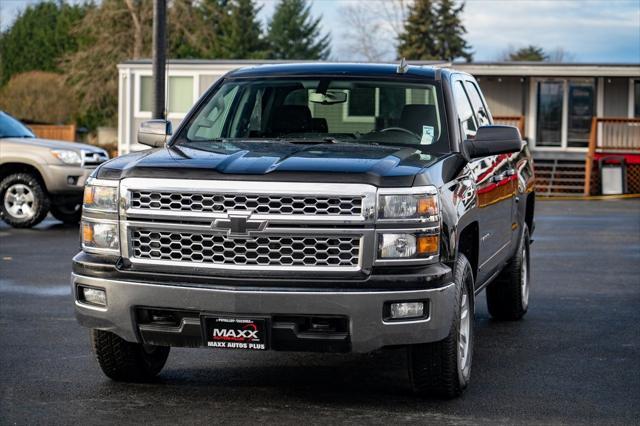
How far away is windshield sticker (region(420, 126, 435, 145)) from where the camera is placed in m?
7.35

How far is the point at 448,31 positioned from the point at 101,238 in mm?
72055

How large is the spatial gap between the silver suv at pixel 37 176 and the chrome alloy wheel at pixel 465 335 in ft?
39.5

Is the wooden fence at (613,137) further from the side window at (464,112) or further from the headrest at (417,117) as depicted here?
the headrest at (417,117)

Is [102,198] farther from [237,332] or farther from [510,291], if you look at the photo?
[510,291]

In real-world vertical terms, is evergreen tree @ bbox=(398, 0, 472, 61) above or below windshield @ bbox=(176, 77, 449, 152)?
above

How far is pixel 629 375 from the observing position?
7469 millimetres

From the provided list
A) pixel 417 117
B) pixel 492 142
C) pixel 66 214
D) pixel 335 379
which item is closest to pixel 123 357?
pixel 335 379

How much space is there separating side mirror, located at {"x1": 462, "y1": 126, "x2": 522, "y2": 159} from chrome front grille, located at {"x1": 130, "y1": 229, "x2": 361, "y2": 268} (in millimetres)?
1565

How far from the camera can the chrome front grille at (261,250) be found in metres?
5.99

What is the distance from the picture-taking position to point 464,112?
8102mm

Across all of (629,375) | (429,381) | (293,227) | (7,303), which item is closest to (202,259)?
(293,227)

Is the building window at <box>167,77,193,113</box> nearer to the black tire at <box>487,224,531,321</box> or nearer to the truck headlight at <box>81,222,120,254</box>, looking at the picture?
the black tire at <box>487,224,531,321</box>

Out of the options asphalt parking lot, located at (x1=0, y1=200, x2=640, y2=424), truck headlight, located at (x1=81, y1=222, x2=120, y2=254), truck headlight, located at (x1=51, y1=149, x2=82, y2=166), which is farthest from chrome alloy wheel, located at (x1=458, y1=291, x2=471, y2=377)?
truck headlight, located at (x1=51, y1=149, x2=82, y2=166)

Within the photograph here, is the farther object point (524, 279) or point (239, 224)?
point (524, 279)
